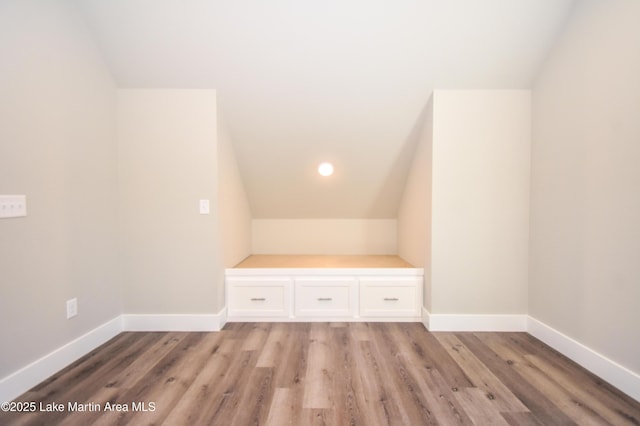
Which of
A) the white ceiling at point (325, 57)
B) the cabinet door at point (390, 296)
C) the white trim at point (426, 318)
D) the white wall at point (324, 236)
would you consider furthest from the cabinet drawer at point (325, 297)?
the white ceiling at point (325, 57)

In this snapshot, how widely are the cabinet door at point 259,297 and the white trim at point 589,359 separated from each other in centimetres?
210

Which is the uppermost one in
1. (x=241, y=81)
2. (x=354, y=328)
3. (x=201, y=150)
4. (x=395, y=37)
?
(x=395, y=37)

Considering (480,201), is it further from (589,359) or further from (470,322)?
(589,359)

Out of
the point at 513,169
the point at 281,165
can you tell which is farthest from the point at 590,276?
the point at 281,165

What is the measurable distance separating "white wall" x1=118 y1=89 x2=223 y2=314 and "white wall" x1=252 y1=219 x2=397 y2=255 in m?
1.20

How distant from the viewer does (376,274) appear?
2842mm

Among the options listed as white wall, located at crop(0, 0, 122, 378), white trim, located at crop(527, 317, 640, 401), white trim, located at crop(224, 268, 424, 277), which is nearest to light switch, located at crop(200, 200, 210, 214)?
white trim, located at crop(224, 268, 424, 277)

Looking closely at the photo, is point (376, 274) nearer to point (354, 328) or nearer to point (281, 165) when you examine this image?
point (354, 328)

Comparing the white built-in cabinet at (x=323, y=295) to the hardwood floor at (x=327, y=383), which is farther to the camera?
the white built-in cabinet at (x=323, y=295)

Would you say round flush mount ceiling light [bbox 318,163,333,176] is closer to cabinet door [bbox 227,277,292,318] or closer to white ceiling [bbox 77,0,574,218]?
white ceiling [bbox 77,0,574,218]

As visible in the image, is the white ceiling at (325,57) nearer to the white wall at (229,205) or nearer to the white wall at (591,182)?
the white wall at (229,205)

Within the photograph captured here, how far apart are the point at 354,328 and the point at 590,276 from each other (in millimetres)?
1733

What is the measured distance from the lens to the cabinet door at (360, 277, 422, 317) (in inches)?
110

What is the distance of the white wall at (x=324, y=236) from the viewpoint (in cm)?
372
